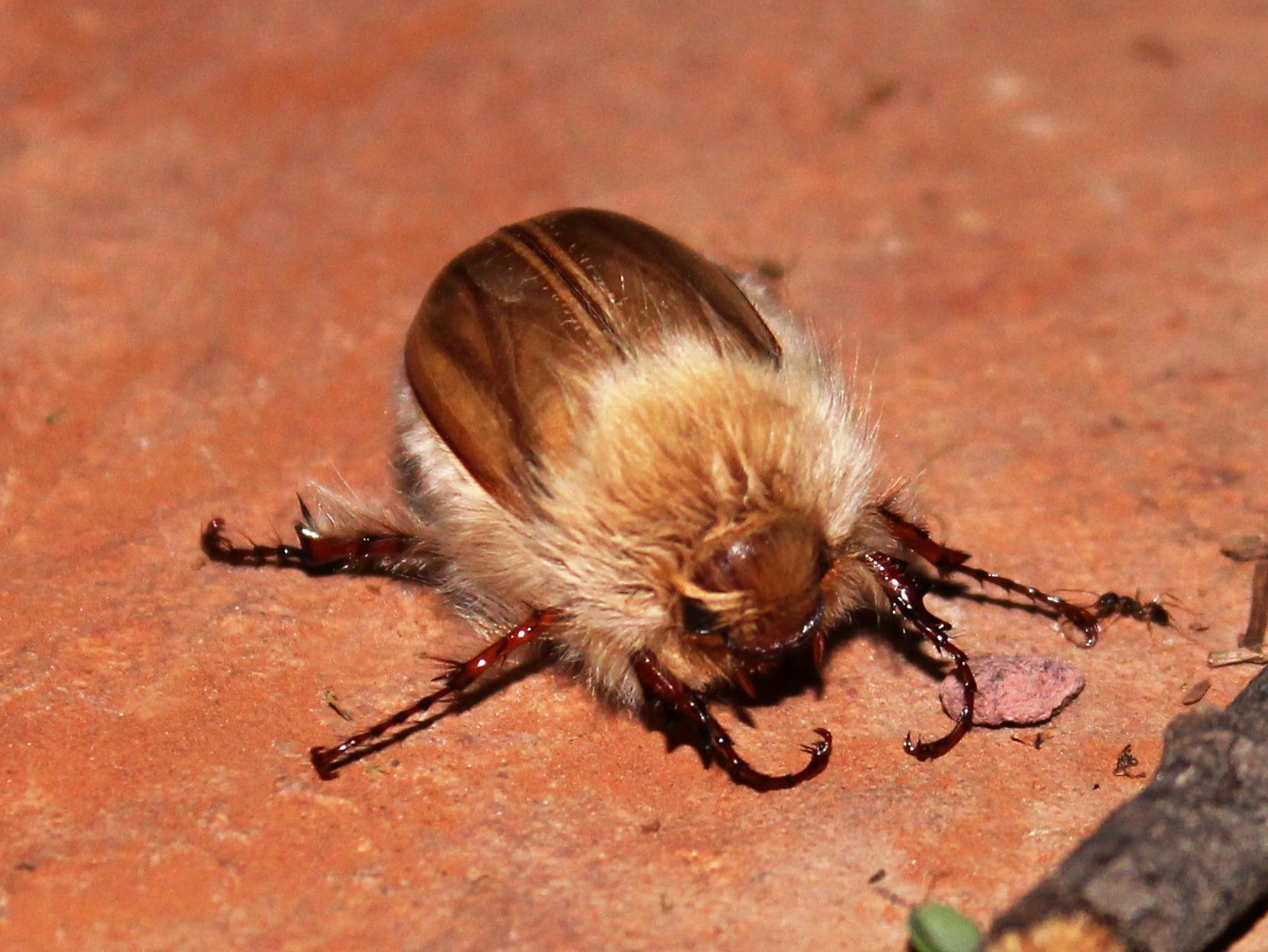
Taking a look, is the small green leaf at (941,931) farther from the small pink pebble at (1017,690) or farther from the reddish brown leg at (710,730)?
the small pink pebble at (1017,690)

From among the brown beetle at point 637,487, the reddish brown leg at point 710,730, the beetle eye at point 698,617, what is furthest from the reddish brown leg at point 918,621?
the beetle eye at point 698,617

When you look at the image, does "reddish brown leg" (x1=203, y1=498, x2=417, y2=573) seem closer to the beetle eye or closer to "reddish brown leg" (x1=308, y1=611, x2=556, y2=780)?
"reddish brown leg" (x1=308, y1=611, x2=556, y2=780)

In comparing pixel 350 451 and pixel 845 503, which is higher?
pixel 845 503

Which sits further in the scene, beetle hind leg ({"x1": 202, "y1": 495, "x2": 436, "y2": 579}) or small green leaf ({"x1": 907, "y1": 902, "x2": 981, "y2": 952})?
beetle hind leg ({"x1": 202, "y1": 495, "x2": 436, "y2": 579})

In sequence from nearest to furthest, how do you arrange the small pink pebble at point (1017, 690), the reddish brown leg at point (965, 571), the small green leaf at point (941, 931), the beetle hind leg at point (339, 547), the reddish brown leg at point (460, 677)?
the small green leaf at point (941, 931)
the reddish brown leg at point (460, 677)
the small pink pebble at point (1017, 690)
the reddish brown leg at point (965, 571)
the beetle hind leg at point (339, 547)

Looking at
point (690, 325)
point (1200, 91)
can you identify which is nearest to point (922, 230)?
point (1200, 91)

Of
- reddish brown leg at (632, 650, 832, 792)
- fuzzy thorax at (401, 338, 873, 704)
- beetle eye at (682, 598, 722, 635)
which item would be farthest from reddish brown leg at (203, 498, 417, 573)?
beetle eye at (682, 598, 722, 635)

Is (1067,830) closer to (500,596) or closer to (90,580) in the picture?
(500,596)
